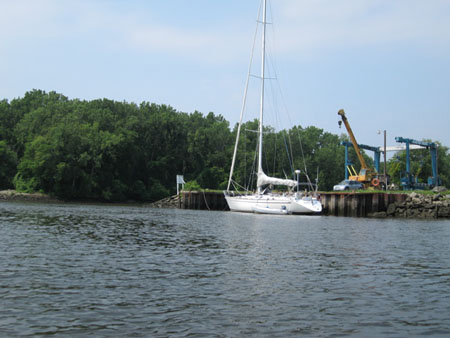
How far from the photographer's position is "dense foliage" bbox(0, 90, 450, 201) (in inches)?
3701

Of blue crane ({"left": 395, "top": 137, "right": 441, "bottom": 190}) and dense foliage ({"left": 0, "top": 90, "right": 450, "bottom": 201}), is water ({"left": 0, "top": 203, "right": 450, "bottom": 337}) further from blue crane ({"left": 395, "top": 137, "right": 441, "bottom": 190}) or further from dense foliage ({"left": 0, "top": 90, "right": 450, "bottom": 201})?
dense foliage ({"left": 0, "top": 90, "right": 450, "bottom": 201})

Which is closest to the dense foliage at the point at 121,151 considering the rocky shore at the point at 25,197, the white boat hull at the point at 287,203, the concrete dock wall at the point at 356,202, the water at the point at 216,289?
the rocky shore at the point at 25,197

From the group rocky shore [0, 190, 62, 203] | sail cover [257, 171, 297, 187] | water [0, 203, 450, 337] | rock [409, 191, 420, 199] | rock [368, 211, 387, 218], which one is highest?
sail cover [257, 171, 297, 187]

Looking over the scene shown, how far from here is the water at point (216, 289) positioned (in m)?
11.1

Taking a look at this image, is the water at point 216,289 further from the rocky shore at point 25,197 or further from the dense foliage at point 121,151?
the rocky shore at point 25,197

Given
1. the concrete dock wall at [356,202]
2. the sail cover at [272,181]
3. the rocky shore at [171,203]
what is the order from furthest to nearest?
1. the rocky shore at [171,203]
2. the concrete dock wall at [356,202]
3. the sail cover at [272,181]

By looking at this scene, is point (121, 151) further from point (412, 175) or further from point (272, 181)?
point (412, 175)

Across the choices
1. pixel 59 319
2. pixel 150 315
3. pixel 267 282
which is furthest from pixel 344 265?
pixel 59 319

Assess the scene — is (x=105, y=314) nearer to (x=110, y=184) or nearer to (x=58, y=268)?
(x=58, y=268)

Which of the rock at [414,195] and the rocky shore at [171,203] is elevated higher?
the rock at [414,195]

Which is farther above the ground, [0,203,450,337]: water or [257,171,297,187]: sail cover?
[257,171,297,187]: sail cover

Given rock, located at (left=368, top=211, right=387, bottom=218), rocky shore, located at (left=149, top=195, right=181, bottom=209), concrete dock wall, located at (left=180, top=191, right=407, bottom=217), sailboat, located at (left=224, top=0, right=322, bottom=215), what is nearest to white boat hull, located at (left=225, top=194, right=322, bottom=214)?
sailboat, located at (left=224, top=0, right=322, bottom=215)

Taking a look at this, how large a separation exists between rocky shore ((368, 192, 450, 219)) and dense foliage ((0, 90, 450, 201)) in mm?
27101

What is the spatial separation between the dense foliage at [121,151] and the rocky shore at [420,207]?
27.1 meters
